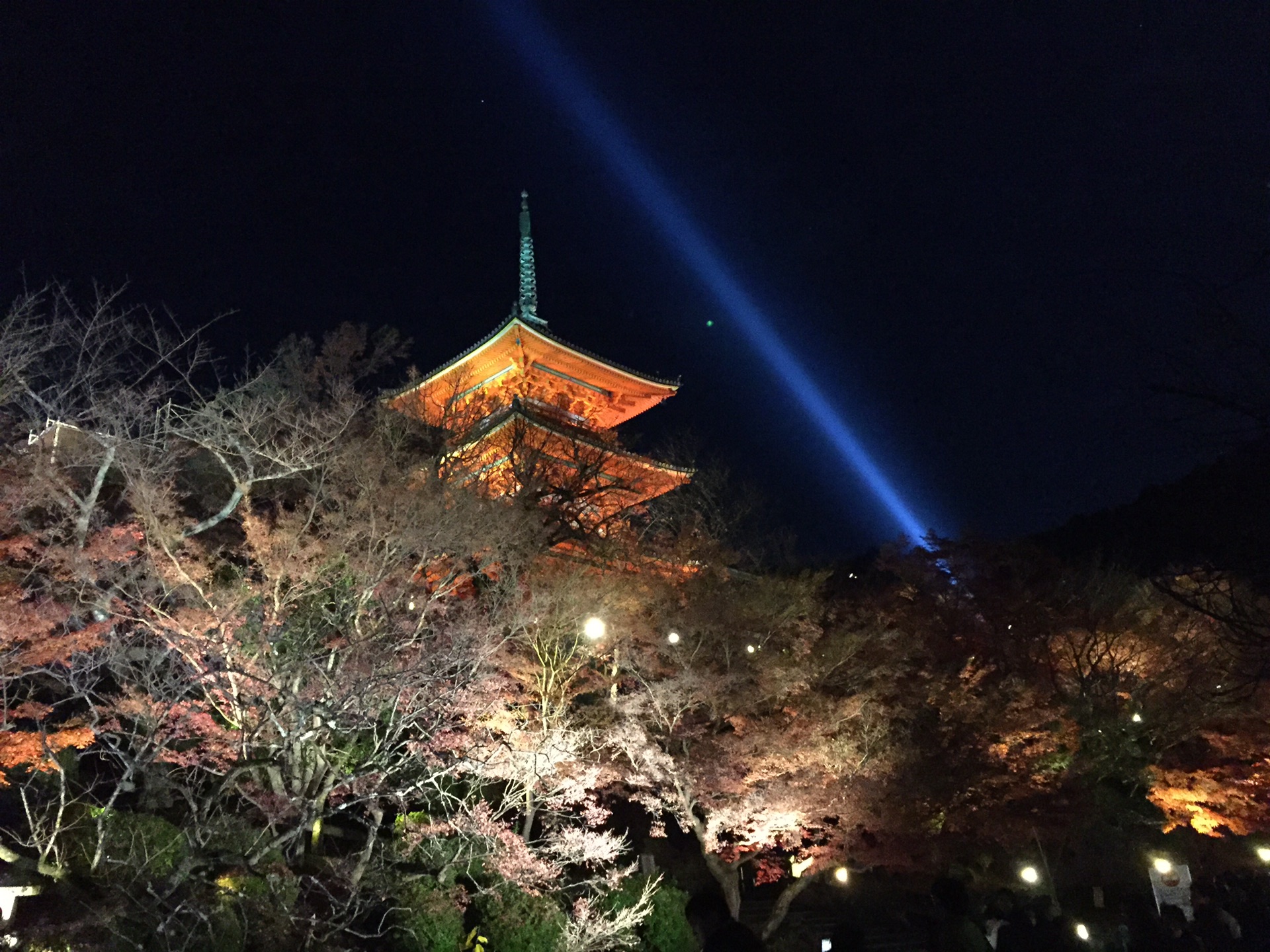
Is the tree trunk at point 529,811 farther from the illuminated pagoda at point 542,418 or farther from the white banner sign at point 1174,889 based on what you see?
the white banner sign at point 1174,889

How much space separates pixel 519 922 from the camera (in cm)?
1079

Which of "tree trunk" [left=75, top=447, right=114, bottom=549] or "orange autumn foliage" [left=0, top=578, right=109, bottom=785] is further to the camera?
"tree trunk" [left=75, top=447, right=114, bottom=549]

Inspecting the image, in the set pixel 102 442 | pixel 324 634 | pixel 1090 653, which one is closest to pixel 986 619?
pixel 1090 653

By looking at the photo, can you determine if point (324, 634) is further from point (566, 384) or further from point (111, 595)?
point (566, 384)

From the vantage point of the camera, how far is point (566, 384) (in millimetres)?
25828

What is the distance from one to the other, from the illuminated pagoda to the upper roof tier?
3 centimetres

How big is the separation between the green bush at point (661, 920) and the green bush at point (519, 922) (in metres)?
1.38

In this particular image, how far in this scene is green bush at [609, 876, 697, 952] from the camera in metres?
12.1

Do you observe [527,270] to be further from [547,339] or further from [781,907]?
[781,907]

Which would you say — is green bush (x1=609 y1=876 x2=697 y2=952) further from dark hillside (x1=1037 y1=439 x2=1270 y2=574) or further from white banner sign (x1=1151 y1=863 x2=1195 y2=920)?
dark hillside (x1=1037 y1=439 x2=1270 y2=574)

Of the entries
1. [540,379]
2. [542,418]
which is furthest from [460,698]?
[540,379]

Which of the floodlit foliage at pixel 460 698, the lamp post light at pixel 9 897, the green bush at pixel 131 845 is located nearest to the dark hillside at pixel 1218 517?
the floodlit foliage at pixel 460 698

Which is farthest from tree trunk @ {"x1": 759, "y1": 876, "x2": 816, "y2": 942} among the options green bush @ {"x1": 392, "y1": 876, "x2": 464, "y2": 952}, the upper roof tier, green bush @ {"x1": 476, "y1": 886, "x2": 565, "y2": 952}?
the upper roof tier

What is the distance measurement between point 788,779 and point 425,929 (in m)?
5.77
